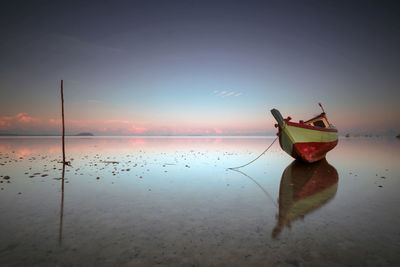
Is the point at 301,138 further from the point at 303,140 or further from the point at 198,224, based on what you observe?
the point at 198,224

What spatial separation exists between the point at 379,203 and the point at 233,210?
247 inches

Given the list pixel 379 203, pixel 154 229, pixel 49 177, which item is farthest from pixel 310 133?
pixel 49 177

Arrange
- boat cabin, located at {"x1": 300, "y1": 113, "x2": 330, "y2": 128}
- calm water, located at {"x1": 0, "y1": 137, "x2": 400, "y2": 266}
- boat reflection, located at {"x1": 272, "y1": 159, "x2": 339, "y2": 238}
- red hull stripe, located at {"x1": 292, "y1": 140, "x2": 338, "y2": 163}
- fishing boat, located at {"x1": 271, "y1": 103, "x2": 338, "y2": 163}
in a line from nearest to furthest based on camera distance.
A: calm water, located at {"x1": 0, "y1": 137, "x2": 400, "y2": 266}, boat reflection, located at {"x1": 272, "y1": 159, "x2": 339, "y2": 238}, fishing boat, located at {"x1": 271, "y1": 103, "x2": 338, "y2": 163}, red hull stripe, located at {"x1": 292, "y1": 140, "x2": 338, "y2": 163}, boat cabin, located at {"x1": 300, "y1": 113, "x2": 330, "y2": 128}

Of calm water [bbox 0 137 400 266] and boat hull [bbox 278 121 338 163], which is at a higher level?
boat hull [bbox 278 121 338 163]

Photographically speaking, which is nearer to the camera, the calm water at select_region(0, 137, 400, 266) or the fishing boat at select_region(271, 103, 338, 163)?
the calm water at select_region(0, 137, 400, 266)

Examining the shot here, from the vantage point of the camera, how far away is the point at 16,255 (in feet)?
14.4

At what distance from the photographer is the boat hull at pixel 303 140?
690 inches

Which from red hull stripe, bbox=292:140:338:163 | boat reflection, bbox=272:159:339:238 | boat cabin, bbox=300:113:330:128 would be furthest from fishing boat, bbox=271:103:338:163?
boat reflection, bbox=272:159:339:238

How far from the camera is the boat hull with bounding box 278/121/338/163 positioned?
17516mm

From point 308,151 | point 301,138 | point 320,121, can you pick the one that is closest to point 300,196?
point 301,138

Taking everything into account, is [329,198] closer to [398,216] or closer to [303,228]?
[398,216]

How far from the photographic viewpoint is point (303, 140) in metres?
18.2

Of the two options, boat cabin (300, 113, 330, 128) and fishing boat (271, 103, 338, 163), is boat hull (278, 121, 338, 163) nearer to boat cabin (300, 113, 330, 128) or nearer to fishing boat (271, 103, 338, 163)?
fishing boat (271, 103, 338, 163)

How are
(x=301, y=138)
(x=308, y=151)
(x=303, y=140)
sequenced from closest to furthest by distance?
(x=301, y=138) → (x=303, y=140) → (x=308, y=151)
